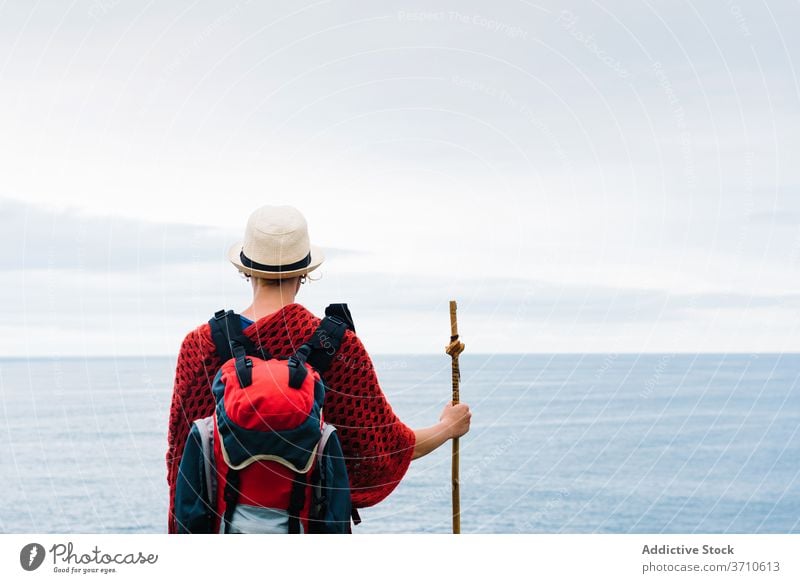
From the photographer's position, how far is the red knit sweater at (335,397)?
13.1 ft

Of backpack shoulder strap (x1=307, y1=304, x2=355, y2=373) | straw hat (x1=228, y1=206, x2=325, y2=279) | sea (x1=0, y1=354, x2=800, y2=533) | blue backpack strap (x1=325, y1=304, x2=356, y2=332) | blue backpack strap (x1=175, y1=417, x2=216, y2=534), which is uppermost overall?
straw hat (x1=228, y1=206, x2=325, y2=279)

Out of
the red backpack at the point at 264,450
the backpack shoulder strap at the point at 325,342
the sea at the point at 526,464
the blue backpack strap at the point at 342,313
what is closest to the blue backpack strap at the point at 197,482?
the red backpack at the point at 264,450

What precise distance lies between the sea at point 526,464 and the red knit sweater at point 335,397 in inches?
1411

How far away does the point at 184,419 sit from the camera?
162 inches

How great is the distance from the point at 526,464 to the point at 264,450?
86.7 meters

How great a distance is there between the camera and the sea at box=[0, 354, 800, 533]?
221ft

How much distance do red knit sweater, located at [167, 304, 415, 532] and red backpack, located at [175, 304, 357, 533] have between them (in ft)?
0.28

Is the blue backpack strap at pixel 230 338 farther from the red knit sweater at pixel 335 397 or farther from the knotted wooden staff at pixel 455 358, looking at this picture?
the knotted wooden staff at pixel 455 358

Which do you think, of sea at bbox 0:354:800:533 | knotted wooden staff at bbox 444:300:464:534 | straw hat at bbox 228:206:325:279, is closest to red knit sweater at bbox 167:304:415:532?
straw hat at bbox 228:206:325:279

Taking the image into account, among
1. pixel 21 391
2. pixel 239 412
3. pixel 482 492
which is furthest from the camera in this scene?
pixel 21 391

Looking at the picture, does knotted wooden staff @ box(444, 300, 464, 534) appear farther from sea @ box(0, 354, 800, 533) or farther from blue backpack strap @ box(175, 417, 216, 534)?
sea @ box(0, 354, 800, 533)
